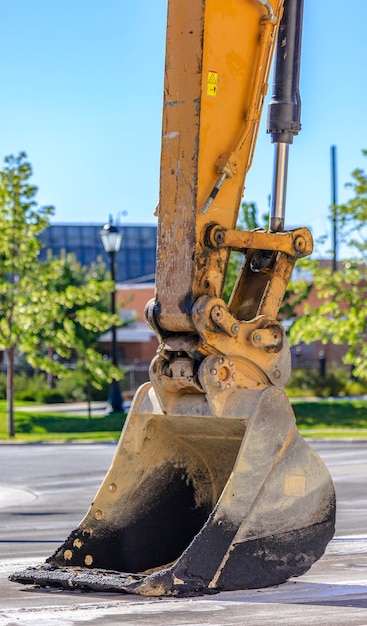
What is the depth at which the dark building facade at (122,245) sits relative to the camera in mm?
102625

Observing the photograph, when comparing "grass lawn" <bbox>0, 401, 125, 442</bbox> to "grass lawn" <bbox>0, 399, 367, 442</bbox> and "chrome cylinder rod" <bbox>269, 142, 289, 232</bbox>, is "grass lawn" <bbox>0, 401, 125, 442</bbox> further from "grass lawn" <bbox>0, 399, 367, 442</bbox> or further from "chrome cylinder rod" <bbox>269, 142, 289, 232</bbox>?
"chrome cylinder rod" <bbox>269, 142, 289, 232</bbox>

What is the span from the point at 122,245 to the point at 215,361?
317 ft

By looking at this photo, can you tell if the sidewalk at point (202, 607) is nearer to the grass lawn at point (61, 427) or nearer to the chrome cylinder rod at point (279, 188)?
the chrome cylinder rod at point (279, 188)

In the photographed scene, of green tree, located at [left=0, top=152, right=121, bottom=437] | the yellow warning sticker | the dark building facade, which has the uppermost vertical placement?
the yellow warning sticker

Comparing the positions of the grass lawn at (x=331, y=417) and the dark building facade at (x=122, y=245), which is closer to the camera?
the grass lawn at (x=331, y=417)

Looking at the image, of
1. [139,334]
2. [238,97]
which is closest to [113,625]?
[238,97]

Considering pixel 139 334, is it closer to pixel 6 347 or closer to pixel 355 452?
pixel 6 347

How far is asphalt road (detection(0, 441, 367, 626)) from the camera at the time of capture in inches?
274

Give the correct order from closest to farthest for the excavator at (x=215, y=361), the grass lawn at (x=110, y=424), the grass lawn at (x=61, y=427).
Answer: the excavator at (x=215, y=361) → the grass lawn at (x=110, y=424) → the grass lawn at (x=61, y=427)

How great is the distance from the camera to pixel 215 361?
26.3 ft

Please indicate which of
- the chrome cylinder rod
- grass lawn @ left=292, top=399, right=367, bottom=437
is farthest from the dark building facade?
the chrome cylinder rod

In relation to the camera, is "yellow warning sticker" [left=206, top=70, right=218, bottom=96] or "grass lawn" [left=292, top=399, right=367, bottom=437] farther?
"grass lawn" [left=292, top=399, right=367, bottom=437]

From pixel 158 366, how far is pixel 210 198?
1127mm

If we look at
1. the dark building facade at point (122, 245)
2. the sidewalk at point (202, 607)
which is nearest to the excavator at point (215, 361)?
the sidewalk at point (202, 607)
